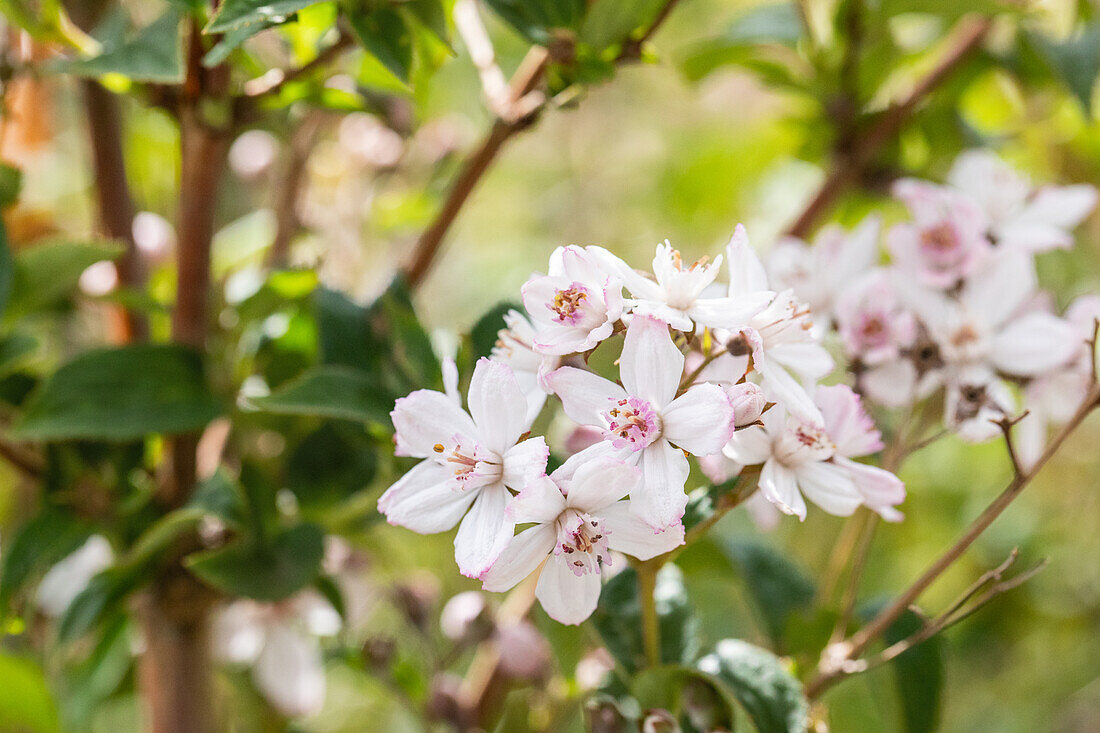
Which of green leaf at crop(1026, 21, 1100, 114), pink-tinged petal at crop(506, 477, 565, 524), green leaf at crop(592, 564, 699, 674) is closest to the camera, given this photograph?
pink-tinged petal at crop(506, 477, 565, 524)

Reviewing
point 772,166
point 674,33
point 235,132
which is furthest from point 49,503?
point 674,33

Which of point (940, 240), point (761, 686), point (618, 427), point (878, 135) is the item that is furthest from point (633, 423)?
point (878, 135)

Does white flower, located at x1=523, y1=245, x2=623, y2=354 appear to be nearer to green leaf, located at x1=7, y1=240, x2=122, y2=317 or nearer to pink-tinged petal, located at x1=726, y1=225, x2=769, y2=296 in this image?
pink-tinged petal, located at x1=726, y1=225, x2=769, y2=296

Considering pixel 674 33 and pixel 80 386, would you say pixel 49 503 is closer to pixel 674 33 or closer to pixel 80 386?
pixel 80 386

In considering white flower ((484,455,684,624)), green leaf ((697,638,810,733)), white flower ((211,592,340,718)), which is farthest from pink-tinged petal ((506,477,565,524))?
white flower ((211,592,340,718))

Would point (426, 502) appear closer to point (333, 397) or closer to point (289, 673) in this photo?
point (333, 397)
